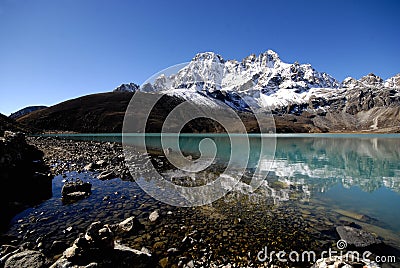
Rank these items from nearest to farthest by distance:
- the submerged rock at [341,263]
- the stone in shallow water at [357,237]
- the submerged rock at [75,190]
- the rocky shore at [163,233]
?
the submerged rock at [341,263], the rocky shore at [163,233], the stone in shallow water at [357,237], the submerged rock at [75,190]

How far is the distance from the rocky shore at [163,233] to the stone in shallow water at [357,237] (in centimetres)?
3

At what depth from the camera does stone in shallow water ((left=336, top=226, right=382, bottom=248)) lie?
7980mm

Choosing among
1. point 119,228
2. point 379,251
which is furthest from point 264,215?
point 119,228

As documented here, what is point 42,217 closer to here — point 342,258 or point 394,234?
point 342,258

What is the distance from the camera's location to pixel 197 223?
9.46 metres

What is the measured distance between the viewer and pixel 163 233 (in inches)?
332

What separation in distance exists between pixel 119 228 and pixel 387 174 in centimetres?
2883

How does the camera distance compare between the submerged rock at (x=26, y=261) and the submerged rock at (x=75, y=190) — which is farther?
the submerged rock at (x=75, y=190)

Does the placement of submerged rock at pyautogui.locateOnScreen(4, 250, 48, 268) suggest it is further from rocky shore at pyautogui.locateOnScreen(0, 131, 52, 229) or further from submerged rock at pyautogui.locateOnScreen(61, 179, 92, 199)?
submerged rock at pyautogui.locateOnScreen(61, 179, 92, 199)

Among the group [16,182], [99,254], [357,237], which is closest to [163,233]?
[99,254]

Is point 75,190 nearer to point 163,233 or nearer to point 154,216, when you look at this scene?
point 154,216

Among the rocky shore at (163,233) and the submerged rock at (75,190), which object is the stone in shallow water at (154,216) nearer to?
the rocky shore at (163,233)

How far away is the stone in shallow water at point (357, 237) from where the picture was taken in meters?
7.98

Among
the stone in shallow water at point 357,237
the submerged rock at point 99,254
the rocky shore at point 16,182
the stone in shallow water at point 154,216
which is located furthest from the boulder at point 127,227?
the stone in shallow water at point 357,237
